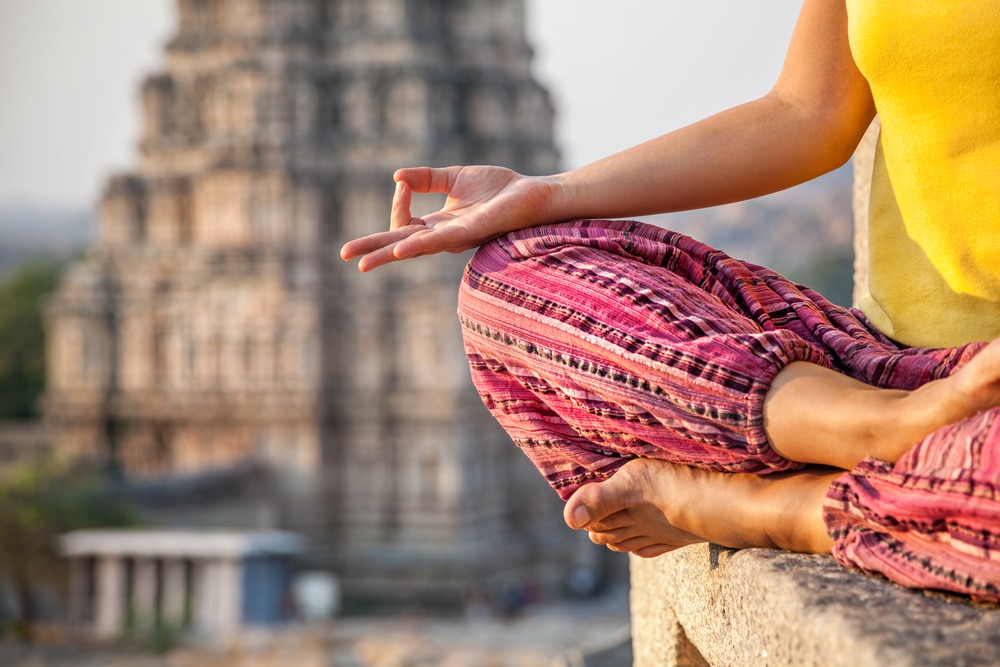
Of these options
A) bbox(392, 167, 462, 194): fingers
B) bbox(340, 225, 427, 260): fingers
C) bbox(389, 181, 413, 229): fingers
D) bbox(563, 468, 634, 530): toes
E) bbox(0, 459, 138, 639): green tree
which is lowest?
bbox(0, 459, 138, 639): green tree

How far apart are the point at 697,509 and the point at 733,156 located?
663 mm

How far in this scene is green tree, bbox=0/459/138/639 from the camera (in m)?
18.5

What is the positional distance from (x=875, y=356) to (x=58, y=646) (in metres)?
17.3

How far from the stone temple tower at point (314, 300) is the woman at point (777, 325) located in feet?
66.1

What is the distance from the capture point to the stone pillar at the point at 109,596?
18.1m

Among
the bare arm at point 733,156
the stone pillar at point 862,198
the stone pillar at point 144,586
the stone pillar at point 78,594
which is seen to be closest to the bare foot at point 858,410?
the bare arm at point 733,156

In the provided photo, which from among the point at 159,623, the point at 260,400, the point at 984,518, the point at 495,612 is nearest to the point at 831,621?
the point at 984,518

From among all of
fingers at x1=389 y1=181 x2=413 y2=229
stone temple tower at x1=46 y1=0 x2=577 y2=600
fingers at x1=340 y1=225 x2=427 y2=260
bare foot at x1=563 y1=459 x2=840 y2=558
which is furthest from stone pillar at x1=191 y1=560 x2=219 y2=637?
bare foot at x1=563 y1=459 x2=840 y2=558

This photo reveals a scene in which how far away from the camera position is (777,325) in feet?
6.54

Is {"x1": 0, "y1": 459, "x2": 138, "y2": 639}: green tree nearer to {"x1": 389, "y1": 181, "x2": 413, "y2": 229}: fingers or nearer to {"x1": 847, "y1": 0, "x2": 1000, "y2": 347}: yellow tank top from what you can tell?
{"x1": 389, "y1": 181, "x2": 413, "y2": 229}: fingers

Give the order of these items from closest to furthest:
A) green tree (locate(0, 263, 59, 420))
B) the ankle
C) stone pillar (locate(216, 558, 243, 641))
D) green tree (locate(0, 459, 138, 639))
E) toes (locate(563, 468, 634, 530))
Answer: the ankle
toes (locate(563, 468, 634, 530))
stone pillar (locate(216, 558, 243, 641))
green tree (locate(0, 459, 138, 639))
green tree (locate(0, 263, 59, 420))

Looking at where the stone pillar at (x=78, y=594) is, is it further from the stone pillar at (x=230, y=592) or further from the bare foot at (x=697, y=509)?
the bare foot at (x=697, y=509)

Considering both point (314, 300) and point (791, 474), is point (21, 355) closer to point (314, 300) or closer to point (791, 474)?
point (314, 300)

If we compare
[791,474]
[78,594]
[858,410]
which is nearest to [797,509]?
[791,474]
